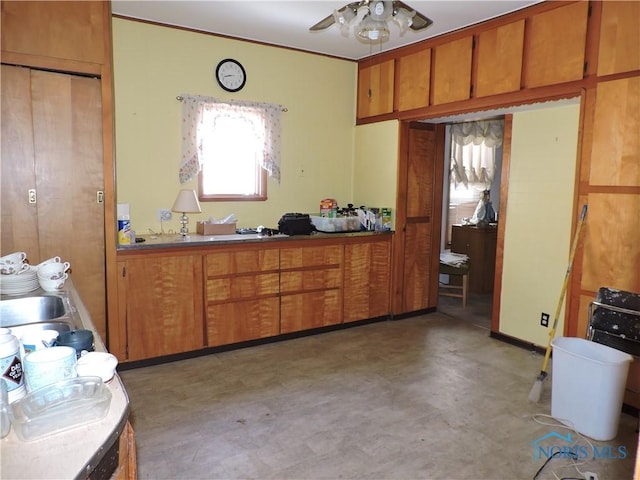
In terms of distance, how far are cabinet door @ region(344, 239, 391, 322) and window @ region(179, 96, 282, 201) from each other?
1107 millimetres

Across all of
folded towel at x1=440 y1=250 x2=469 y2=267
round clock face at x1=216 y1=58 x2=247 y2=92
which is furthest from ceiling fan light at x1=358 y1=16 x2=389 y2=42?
folded towel at x1=440 y1=250 x2=469 y2=267

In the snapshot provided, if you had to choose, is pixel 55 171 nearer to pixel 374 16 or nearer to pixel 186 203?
pixel 186 203

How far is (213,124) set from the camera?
426cm

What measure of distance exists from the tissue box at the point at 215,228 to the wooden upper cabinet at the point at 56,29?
1.51 metres

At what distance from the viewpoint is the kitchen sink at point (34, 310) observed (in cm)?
189

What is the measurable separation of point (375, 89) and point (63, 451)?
448cm

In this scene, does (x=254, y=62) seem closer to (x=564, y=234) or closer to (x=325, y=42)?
(x=325, y=42)

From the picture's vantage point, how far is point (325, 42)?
439cm

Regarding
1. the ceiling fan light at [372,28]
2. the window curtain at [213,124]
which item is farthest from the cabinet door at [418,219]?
the ceiling fan light at [372,28]

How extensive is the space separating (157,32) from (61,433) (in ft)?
12.1

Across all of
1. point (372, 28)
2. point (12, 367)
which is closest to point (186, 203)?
point (372, 28)

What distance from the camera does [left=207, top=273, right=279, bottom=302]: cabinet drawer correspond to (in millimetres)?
3705

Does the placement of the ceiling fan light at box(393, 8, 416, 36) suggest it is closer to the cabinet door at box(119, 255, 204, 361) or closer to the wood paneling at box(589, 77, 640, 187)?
the wood paneling at box(589, 77, 640, 187)

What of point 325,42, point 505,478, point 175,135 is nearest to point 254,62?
point 325,42
